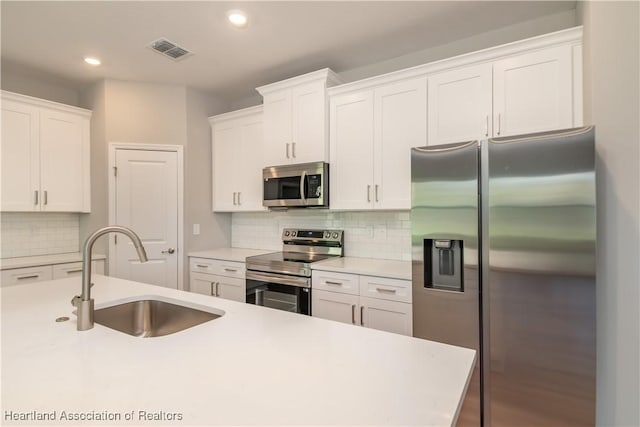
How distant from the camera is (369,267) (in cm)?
250

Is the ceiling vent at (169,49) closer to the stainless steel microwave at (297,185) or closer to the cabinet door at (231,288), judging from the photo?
the stainless steel microwave at (297,185)

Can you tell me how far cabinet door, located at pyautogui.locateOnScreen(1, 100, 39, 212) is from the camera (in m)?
2.97

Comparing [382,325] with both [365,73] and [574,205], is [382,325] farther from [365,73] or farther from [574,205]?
[365,73]

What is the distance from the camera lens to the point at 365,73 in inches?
120

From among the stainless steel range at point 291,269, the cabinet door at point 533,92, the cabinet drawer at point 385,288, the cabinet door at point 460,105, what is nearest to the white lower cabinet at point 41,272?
the stainless steel range at point 291,269

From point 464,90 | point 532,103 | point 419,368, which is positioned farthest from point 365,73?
point 419,368

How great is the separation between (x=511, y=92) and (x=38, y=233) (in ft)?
15.1

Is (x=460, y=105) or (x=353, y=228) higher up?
(x=460, y=105)

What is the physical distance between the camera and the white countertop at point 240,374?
0.72 metres

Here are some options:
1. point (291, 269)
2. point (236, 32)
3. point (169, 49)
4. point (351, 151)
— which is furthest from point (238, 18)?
point (291, 269)

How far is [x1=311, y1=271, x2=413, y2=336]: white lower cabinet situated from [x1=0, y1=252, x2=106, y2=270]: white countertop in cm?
228

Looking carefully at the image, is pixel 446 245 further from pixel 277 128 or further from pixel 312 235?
pixel 277 128

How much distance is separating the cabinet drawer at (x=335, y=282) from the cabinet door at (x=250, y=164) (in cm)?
110

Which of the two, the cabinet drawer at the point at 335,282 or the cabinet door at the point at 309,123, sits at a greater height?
the cabinet door at the point at 309,123
